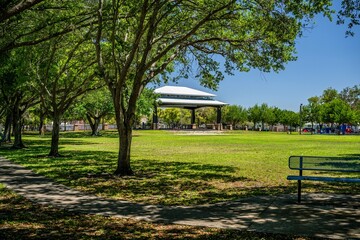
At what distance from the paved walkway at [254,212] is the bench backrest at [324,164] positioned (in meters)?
0.79

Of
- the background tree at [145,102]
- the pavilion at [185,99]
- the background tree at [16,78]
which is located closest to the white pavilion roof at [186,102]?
the pavilion at [185,99]

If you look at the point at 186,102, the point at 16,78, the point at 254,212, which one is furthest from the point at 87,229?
the point at 186,102

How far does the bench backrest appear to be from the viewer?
8.59m

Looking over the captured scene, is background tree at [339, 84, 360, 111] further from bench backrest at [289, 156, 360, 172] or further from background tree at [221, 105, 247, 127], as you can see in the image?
bench backrest at [289, 156, 360, 172]

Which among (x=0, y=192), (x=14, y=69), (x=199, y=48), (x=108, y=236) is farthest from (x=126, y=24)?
(x=14, y=69)

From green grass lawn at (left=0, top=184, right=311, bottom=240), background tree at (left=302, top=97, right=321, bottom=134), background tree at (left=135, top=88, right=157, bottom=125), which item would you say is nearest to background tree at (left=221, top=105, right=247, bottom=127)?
background tree at (left=302, top=97, right=321, bottom=134)

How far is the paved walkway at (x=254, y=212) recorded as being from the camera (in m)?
6.69

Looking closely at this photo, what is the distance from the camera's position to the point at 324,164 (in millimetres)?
8484

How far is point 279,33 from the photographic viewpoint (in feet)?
39.6

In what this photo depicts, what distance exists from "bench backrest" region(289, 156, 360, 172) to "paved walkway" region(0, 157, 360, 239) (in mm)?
793

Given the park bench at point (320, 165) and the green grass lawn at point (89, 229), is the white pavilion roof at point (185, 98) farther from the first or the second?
the green grass lawn at point (89, 229)

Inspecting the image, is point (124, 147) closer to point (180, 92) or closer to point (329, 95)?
point (180, 92)

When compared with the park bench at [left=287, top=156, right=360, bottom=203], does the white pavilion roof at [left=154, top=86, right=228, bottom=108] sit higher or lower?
higher

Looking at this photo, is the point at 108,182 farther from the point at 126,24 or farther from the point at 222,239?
the point at 222,239
